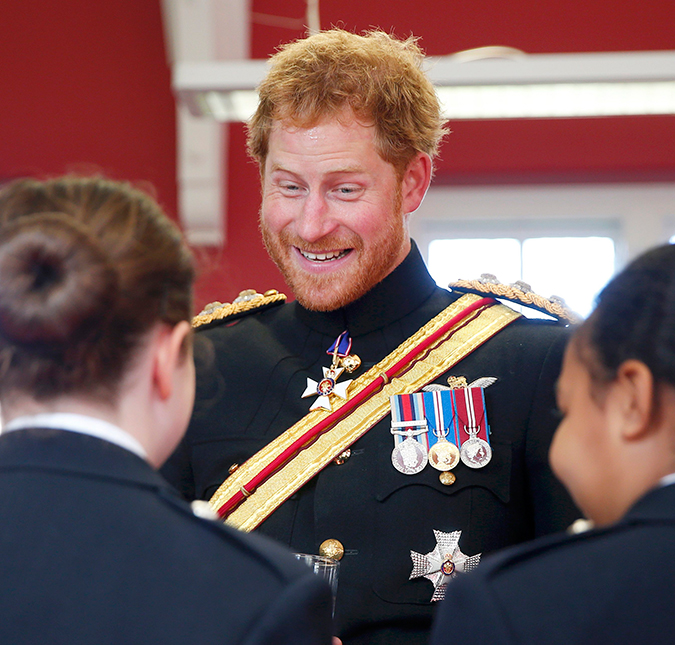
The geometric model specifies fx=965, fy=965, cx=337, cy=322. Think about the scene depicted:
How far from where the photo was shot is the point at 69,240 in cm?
84

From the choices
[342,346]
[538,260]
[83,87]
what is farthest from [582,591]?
[83,87]

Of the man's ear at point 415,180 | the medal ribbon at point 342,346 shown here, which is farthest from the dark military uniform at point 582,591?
the man's ear at point 415,180

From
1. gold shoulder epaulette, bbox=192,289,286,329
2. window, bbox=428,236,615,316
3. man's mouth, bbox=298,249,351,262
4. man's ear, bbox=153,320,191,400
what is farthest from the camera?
window, bbox=428,236,615,316

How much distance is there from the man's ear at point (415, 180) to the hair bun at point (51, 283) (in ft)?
3.14

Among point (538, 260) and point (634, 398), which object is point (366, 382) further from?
point (538, 260)

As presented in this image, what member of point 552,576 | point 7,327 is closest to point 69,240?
point 7,327

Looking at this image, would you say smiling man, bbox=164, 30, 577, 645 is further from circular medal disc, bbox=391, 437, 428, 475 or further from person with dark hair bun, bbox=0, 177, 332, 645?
person with dark hair bun, bbox=0, 177, 332, 645

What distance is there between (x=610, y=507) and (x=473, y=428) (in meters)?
0.62

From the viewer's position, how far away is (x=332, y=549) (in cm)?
146

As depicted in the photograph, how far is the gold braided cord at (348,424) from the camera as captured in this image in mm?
1539

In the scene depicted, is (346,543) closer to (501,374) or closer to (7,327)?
(501,374)

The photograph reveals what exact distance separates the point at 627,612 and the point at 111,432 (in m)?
0.46

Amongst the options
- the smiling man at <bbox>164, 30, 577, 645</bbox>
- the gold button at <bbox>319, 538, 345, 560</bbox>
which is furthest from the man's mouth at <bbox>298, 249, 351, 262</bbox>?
the gold button at <bbox>319, 538, 345, 560</bbox>

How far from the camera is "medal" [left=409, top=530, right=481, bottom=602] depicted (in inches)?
56.5
